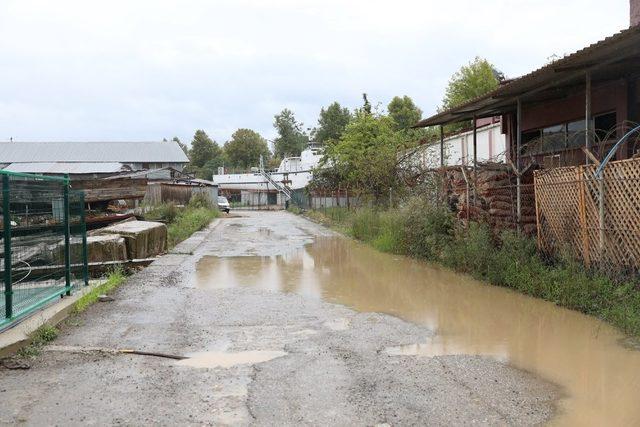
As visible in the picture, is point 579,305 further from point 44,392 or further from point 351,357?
point 44,392

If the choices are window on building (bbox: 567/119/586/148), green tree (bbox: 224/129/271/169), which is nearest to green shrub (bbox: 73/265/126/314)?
window on building (bbox: 567/119/586/148)

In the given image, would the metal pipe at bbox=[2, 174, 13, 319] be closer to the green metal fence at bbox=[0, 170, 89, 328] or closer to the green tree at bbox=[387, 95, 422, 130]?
the green metal fence at bbox=[0, 170, 89, 328]

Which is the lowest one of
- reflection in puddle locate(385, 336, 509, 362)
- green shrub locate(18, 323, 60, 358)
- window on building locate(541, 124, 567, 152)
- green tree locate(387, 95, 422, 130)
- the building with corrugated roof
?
reflection in puddle locate(385, 336, 509, 362)

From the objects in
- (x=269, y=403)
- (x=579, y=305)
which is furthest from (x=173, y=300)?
(x=579, y=305)

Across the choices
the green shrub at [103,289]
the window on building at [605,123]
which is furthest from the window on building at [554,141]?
the green shrub at [103,289]

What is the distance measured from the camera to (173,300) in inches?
364

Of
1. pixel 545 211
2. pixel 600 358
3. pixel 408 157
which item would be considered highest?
pixel 408 157

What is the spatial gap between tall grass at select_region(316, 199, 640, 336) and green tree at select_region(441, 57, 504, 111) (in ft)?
71.4

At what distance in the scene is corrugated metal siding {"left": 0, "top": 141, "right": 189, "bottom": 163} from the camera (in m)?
65.7

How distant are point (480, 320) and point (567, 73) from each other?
18.1ft

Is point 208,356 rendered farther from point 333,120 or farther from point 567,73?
point 333,120

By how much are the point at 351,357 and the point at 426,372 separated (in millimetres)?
822

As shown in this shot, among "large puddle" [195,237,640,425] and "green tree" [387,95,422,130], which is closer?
"large puddle" [195,237,640,425]

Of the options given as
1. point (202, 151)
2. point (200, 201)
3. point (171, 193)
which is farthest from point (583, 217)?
point (202, 151)
